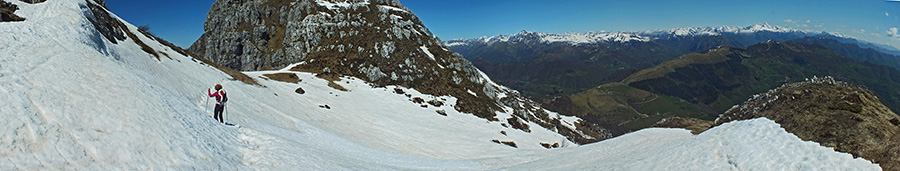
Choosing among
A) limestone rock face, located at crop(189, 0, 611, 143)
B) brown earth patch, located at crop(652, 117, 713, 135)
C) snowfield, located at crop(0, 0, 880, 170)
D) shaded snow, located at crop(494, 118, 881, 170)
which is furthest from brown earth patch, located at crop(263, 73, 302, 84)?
brown earth patch, located at crop(652, 117, 713, 135)

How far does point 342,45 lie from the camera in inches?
5167

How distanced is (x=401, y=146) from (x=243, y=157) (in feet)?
66.9

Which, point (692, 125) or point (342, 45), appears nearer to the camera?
point (692, 125)

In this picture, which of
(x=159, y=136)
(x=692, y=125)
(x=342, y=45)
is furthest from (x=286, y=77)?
(x=692, y=125)

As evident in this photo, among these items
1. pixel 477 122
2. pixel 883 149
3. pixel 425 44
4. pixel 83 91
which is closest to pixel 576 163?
pixel 883 149

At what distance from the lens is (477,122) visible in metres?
65.6

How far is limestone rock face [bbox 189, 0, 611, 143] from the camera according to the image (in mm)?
121938

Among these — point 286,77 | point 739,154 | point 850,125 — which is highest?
point 286,77

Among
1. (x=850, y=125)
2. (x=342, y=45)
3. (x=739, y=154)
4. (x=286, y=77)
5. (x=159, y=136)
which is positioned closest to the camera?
(x=159, y=136)

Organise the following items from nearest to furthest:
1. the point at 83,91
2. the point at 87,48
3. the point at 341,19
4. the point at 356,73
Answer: the point at 83,91, the point at 87,48, the point at 356,73, the point at 341,19

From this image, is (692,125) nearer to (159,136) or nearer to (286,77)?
(159,136)

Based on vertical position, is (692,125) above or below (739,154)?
below

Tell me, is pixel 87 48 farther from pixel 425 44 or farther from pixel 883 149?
pixel 425 44

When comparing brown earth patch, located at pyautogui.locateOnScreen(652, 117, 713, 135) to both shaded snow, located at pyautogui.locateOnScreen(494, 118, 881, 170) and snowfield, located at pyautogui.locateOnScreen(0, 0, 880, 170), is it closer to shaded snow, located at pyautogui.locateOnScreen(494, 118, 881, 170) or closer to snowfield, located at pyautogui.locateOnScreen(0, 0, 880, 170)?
snowfield, located at pyautogui.locateOnScreen(0, 0, 880, 170)
